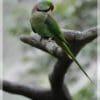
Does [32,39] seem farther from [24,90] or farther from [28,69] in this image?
[28,69]

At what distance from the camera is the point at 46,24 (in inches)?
16.2

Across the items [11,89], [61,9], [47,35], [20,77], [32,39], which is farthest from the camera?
[20,77]

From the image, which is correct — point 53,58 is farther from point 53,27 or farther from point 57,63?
point 53,27

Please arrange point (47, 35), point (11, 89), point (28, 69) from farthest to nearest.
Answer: point (28, 69), point (11, 89), point (47, 35)

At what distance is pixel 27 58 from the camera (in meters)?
1.33

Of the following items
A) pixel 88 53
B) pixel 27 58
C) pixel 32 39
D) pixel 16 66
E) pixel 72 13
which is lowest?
pixel 16 66

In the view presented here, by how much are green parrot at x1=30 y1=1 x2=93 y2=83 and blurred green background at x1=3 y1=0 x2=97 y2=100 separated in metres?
0.59

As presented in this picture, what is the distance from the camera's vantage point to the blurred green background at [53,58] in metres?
1.12

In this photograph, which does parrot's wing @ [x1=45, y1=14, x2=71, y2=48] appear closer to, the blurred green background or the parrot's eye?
the parrot's eye

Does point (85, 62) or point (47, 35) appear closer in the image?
point (47, 35)

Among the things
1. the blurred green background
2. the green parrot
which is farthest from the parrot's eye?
the blurred green background

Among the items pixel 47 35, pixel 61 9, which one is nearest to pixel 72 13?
pixel 61 9

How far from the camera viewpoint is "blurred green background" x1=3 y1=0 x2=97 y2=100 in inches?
43.9

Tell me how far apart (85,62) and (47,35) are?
83 cm
